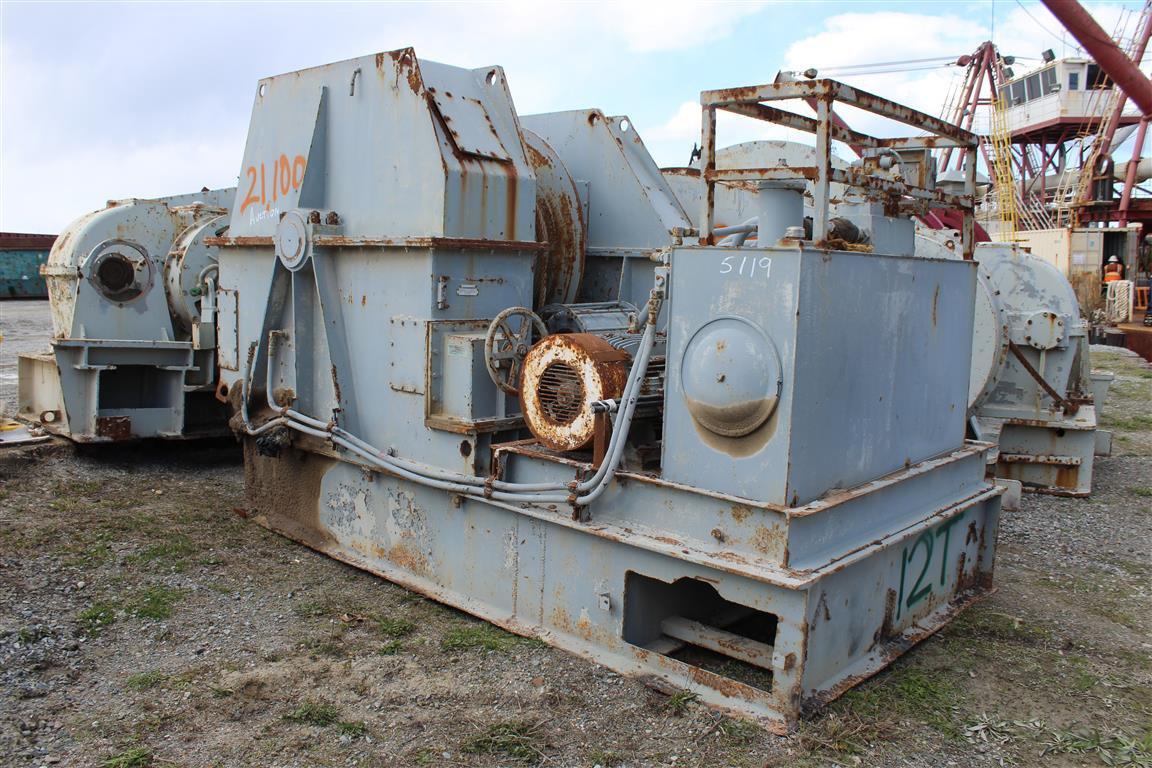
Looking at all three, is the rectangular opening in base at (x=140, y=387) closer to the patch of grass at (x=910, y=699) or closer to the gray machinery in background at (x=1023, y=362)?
the gray machinery in background at (x=1023, y=362)

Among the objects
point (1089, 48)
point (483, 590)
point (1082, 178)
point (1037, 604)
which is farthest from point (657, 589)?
point (1082, 178)

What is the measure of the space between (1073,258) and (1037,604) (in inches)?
759

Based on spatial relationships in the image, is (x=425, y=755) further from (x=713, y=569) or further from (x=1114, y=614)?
(x=1114, y=614)

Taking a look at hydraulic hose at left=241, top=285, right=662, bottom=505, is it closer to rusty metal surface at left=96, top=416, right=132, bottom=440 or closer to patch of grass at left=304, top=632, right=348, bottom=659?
patch of grass at left=304, top=632, right=348, bottom=659

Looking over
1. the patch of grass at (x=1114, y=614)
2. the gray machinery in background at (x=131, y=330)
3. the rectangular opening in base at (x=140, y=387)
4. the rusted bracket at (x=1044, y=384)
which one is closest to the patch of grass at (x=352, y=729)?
the patch of grass at (x=1114, y=614)

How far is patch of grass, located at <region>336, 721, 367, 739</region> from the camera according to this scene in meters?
3.29

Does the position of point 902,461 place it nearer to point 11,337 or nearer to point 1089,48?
point 11,337

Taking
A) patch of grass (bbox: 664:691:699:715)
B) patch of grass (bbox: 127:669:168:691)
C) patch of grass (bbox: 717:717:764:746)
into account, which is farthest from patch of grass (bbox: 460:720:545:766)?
patch of grass (bbox: 127:669:168:691)

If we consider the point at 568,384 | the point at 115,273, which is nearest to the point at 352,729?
the point at 568,384

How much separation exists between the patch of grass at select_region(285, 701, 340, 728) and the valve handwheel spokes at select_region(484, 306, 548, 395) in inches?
61.7

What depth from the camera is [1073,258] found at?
21531 millimetres

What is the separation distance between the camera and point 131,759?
10.1 feet

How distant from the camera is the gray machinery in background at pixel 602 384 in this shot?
3418mm

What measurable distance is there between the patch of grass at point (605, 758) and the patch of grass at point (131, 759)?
1.38m
